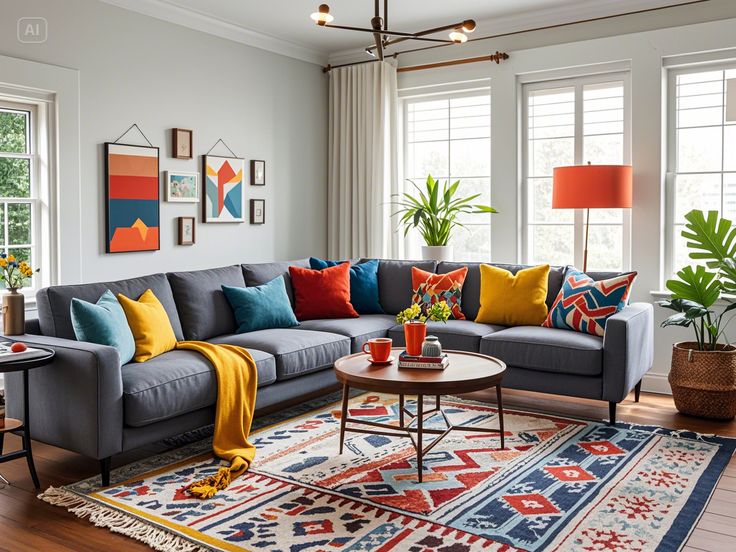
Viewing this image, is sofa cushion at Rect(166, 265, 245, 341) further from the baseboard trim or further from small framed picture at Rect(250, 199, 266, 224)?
the baseboard trim

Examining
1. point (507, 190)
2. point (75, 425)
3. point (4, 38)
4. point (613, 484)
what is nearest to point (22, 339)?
point (75, 425)

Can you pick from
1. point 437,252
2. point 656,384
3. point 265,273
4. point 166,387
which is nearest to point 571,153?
point 437,252

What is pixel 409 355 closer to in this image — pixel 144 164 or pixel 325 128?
pixel 144 164

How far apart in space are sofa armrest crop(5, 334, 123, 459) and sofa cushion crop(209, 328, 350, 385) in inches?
40.9

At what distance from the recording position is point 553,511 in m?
2.89

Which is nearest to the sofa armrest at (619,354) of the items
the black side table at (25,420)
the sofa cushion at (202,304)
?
the sofa cushion at (202,304)

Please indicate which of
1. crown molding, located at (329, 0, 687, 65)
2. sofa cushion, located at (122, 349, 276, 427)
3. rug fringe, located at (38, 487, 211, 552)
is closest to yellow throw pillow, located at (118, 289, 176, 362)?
sofa cushion, located at (122, 349, 276, 427)

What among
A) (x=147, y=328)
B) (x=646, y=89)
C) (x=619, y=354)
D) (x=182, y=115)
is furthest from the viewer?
(x=182, y=115)

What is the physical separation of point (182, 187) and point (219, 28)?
1.31 m

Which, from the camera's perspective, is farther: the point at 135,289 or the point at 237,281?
the point at 237,281

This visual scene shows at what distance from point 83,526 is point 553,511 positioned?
6.13ft

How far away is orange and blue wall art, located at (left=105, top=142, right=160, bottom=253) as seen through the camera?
4777 millimetres

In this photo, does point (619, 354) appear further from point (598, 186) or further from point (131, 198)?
point (131, 198)

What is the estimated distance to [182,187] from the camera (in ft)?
17.3
